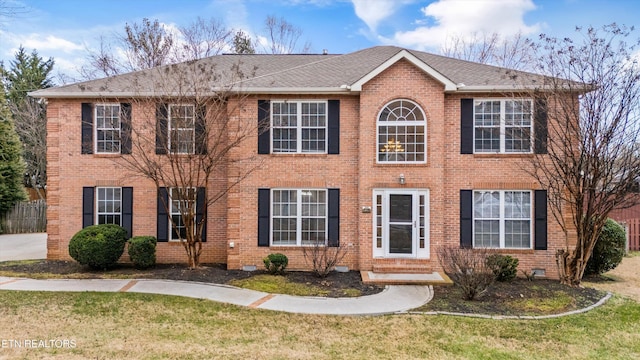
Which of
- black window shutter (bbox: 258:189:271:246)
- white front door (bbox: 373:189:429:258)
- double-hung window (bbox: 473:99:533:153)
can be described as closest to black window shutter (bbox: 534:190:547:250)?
double-hung window (bbox: 473:99:533:153)

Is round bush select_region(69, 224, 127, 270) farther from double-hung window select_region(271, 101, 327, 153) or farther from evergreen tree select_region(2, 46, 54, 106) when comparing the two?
evergreen tree select_region(2, 46, 54, 106)

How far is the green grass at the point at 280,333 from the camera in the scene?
211 inches

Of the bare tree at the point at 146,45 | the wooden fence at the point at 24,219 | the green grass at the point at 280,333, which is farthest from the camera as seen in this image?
the bare tree at the point at 146,45

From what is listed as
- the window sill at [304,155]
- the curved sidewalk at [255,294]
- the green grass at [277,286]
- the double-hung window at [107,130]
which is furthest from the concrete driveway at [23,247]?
the window sill at [304,155]

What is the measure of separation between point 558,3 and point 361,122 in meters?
10.6

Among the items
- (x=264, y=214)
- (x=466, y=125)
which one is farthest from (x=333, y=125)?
(x=466, y=125)

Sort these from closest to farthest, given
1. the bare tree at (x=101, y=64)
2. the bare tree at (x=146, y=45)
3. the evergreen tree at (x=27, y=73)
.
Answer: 1. the bare tree at (x=146, y=45)
2. the bare tree at (x=101, y=64)
3. the evergreen tree at (x=27, y=73)

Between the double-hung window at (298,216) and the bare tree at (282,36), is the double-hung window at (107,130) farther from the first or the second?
the bare tree at (282,36)

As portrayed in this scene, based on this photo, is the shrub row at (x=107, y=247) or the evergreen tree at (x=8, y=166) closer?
the shrub row at (x=107, y=247)

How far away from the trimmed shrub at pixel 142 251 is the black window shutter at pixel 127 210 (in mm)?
1008

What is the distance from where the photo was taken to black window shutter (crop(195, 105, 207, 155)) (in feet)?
33.2

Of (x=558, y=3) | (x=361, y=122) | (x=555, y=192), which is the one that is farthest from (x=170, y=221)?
(x=558, y=3)

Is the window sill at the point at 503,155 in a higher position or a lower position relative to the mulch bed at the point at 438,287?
higher

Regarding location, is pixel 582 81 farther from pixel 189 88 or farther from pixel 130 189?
pixel 130 189
